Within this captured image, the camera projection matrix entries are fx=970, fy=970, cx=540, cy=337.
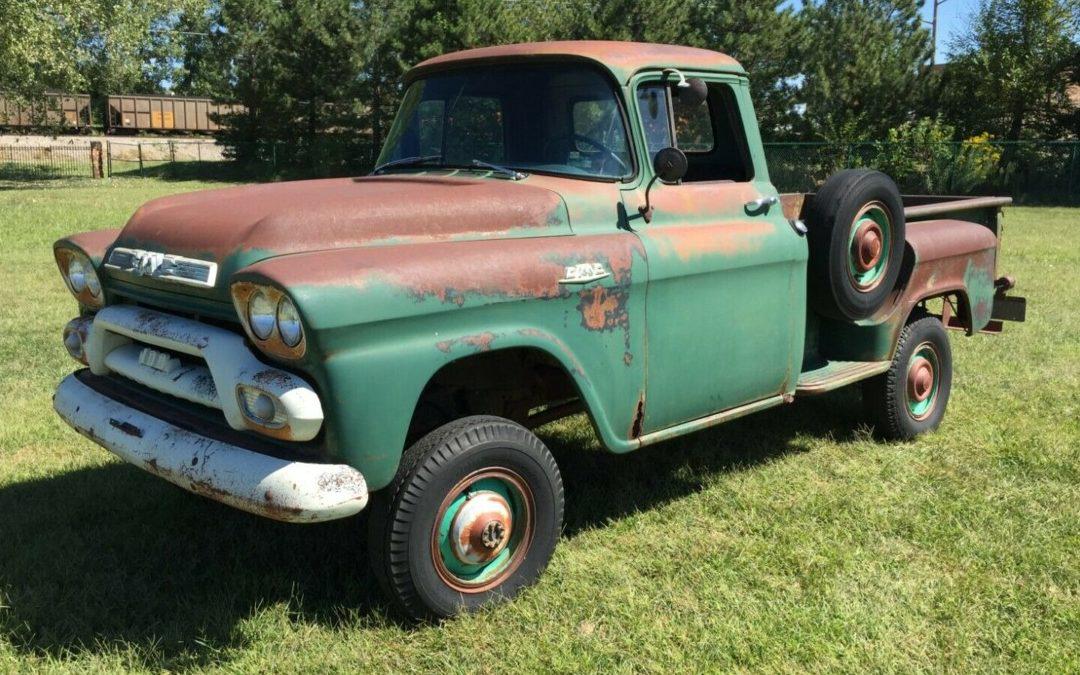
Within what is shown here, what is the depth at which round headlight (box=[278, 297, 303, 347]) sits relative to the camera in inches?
108

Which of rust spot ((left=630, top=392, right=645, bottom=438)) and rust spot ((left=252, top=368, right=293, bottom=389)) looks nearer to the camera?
rust spot ((left=252, top=368, right=293, bottom=389))

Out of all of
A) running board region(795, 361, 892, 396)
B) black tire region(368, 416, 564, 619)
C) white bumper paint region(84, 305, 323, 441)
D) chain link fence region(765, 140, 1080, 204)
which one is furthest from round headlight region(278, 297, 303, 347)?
chain link fence region(765, 140, 1080, 204)

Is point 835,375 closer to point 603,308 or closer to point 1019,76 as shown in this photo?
point 603,308

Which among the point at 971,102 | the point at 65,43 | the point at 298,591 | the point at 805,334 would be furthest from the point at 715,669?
the point at 971,102

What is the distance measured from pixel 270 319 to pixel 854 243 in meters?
2.83

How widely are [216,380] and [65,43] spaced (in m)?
25.2

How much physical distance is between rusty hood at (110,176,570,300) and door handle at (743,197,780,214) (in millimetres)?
1036

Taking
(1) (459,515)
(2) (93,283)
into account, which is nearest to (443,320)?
(1) (459,515)

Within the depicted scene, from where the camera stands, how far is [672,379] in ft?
12.5

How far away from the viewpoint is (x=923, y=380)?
209 inches

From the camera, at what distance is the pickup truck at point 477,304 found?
9.39ft

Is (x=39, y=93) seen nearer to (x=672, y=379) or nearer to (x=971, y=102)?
(x=971, y=102)

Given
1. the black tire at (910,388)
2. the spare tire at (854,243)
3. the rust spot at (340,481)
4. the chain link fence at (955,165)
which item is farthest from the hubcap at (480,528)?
the chain link fence at (955,165)

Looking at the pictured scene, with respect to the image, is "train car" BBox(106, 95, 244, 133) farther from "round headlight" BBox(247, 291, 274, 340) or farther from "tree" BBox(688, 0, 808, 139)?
"round headlight" BBox(247, 291, 274, 340)
